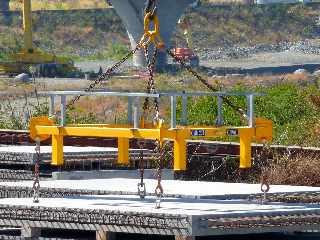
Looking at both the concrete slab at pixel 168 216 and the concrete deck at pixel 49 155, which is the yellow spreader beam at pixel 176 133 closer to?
the concrete slab at pixel 168 216

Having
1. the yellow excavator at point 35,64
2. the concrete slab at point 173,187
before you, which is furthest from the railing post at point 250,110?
the yellow excavator at point 35,64

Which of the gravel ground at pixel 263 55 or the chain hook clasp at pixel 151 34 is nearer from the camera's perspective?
the chain hook clasp at pixel 151 34

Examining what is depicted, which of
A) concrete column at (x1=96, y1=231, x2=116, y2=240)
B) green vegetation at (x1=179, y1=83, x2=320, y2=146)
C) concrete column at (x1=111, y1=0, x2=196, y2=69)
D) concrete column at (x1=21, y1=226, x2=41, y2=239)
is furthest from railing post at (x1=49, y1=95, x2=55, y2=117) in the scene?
concrete column at (x1=111, y1=0, x2=196, y2=69)

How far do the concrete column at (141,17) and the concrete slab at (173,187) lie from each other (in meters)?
56.3

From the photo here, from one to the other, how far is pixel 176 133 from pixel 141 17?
6063 centimetres

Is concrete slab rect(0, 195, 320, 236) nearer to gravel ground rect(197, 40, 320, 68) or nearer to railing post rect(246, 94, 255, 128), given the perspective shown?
railing post rect(246, 94, 255, 128)

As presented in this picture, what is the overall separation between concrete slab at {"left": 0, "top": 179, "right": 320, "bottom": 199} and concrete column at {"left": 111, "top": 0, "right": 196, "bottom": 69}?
56.3 metres

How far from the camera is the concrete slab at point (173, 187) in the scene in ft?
56.0

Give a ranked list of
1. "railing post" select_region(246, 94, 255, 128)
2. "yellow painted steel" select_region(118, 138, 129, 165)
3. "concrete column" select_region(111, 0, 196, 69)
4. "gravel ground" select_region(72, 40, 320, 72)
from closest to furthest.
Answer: "railing post" select_region(246, 94, 255, 128)
"yellow painted steel" select_region(118, 138, 129, 165)
"concrete column" select_region(111, 0, 196, 69)
"gravel ground" select_region(72, 40, 320, 72)

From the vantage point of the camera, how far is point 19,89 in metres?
60.8

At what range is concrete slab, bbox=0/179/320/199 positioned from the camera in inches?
672

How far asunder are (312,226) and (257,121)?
154 centimetres

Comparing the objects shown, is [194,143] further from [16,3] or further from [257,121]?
[16,3]

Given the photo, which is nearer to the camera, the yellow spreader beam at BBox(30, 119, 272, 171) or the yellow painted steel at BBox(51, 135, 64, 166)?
the yellow spreader beam at BBox(30, 119, 272, 171)
